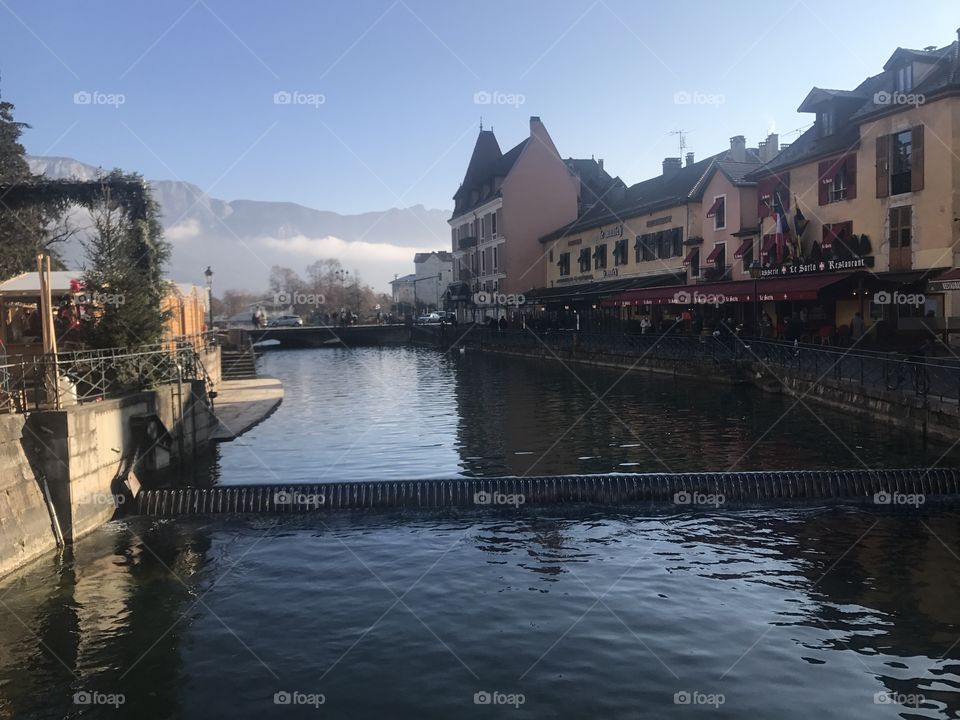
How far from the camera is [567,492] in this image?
13672mm

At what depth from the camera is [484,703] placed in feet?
23.3

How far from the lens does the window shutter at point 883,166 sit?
2845 centimetres

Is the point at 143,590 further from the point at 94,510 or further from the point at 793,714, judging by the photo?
the point at 793,714

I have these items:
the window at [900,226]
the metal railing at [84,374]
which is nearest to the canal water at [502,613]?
the metal railing at [84,374]

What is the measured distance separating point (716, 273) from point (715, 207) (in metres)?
3.55

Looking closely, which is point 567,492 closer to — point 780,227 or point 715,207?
point 780,227

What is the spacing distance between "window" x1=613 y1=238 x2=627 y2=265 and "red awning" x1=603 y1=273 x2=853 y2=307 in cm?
572

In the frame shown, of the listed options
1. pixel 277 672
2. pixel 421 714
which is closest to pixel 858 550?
pixel 421 714

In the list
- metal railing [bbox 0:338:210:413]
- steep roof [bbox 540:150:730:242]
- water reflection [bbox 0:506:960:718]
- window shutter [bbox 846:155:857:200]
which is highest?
steep roof [bbox 540:150:730:242]

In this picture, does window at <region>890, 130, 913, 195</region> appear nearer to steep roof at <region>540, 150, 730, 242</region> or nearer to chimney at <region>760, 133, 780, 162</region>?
steep roof at <region>540, 150, 730, 242</region>

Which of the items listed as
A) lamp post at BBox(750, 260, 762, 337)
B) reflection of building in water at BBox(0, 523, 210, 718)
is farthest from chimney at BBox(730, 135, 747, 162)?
reflection of building in water at BBox(0, 523, 210, 718)

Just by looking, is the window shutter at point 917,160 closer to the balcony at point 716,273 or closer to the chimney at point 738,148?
the balcony at point 716,273

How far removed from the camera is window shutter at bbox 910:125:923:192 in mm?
26984

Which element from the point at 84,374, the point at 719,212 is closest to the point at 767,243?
the point at 719,212
